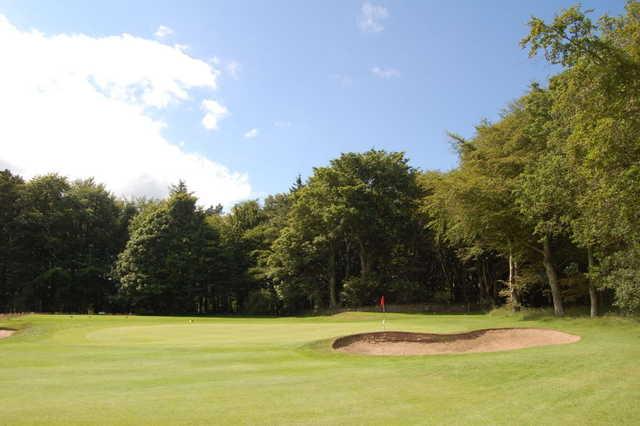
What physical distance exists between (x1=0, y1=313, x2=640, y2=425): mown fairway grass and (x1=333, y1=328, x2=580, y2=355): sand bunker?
89.0 inches

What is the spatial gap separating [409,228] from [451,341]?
28.6 meters

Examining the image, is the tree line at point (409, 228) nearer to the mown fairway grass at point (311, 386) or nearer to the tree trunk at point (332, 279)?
the tree trunk at point (332, 279)

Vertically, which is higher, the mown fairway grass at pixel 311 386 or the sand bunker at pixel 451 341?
the mown fairway grass at pixel 311 386

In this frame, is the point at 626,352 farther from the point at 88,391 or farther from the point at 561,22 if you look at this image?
the point at 88,391

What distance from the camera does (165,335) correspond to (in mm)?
21859

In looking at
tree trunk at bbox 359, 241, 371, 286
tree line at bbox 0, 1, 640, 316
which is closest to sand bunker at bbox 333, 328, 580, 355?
tree line at bbox 0, 1, 640, 316

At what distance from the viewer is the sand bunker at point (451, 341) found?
1842 centimetres

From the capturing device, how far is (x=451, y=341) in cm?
1983

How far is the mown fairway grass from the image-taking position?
7.48 meters

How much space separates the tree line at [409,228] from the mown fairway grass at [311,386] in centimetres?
811

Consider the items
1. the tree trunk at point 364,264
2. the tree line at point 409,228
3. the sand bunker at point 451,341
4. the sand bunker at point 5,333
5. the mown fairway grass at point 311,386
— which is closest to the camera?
the mown fairway grass at point 311,386

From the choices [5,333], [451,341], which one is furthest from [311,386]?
[5,333]

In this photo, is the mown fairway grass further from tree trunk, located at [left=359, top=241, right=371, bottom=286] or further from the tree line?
tree trunk, located at [left=359, top=241, right=371, bottom=286]

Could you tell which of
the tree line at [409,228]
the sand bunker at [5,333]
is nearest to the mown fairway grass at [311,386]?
the tree line at [409,228]
